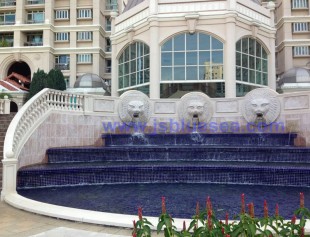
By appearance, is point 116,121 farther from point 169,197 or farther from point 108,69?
point 108,69

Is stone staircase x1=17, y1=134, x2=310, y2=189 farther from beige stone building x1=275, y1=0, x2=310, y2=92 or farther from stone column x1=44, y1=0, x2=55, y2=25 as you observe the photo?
stone column x1=44, y1=0, x2=55, y2=25

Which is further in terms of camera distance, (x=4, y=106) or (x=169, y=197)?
(x=4, y=106)

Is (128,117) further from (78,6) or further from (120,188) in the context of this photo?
(78,6)

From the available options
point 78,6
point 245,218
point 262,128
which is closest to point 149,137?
point 262,128

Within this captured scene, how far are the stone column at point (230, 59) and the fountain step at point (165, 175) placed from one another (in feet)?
49.5

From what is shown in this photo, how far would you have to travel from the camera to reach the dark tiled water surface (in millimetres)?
5602

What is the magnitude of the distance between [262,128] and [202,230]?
12.1 metres

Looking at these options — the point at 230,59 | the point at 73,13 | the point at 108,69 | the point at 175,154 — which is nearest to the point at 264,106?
the point at 175,154

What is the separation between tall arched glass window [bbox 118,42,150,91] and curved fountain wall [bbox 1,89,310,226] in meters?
10.2

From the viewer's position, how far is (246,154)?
1009cm

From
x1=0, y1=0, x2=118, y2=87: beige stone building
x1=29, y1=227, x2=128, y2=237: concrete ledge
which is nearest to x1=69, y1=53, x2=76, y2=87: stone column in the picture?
x1=0, y1=0, x2=118, y2=87: beige stone building

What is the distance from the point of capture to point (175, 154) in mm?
10352

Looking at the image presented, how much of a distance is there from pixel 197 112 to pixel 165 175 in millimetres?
6260

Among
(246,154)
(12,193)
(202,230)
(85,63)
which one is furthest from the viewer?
(85,63)
